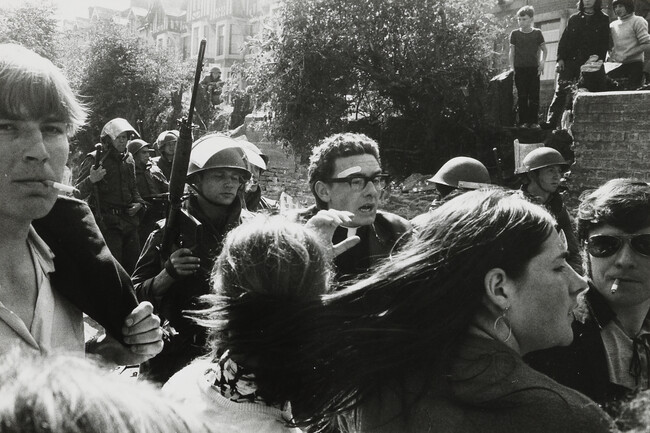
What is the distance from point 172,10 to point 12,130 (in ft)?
210

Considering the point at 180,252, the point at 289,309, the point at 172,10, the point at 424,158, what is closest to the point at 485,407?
the point at 289,309

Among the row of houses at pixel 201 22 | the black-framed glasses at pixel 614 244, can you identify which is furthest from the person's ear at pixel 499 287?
the row of houses at pixel 201 22

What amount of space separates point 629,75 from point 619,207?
7.64 metres

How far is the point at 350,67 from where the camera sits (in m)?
12.5

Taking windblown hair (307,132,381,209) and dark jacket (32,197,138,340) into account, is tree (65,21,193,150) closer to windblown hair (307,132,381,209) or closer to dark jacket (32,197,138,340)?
windblown hair (307,132,381,209)

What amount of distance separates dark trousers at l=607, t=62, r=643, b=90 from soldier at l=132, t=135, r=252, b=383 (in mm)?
7194

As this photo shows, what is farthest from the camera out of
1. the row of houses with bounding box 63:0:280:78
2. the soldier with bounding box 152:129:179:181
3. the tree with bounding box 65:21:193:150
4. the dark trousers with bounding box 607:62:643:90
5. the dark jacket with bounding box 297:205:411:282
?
the row of houses with bounding box 63:0:280:78

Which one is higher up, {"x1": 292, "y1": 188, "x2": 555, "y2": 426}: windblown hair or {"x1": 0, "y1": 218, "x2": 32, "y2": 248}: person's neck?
{"x1": 0, "y1": 218, "x2": 32, "y2": 248}: person's neck

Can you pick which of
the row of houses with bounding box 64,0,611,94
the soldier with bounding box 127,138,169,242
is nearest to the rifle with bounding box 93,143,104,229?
the soldier with bounding box 127,138,169,242

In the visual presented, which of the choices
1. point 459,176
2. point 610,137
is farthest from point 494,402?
point 610,137

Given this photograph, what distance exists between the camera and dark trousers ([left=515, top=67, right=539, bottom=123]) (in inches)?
443

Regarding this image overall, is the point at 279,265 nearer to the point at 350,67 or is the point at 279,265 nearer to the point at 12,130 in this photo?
the point at 12,130

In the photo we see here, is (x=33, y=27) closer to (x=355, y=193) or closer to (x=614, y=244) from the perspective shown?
(x=355, y=193)

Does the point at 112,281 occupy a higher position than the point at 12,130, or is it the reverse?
the point at 12,130
